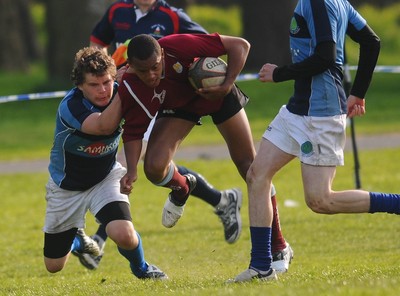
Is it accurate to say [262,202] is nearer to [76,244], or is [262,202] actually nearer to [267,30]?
[76,244]

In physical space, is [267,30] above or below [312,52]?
below

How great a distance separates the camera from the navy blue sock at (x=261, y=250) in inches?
302

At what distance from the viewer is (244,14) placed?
28781mm

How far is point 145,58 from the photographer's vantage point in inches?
299

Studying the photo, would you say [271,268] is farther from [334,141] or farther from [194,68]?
[194,68]

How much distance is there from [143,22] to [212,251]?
238cm

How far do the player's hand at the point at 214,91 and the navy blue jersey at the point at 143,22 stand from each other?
2.48m

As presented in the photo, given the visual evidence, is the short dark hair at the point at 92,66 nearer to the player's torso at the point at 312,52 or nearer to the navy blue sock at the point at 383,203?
the player's torso at the point at 312,52

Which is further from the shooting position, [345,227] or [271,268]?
[345,227]

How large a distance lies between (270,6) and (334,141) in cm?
2052

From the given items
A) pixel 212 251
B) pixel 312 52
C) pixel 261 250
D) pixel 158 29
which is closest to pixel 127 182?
pixel 261 250

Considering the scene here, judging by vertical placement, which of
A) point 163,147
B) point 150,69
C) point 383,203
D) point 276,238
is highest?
point 150,69

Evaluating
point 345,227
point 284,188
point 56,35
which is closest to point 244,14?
point 56,35

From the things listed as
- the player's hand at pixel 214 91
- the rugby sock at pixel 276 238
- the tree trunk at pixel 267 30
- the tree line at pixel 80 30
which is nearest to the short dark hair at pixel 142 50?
the player's hand at pixel 214 91
